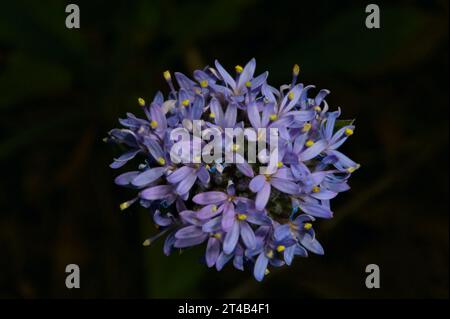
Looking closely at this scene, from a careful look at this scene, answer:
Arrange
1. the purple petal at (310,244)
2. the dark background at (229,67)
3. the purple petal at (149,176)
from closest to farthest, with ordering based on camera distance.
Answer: the purple petal at (149,176) → the purple petal at (310,244) → the dark background at (229,67)

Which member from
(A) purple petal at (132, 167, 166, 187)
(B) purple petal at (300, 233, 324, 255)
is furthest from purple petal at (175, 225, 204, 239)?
(B) purple petal at (300, 233, 324, 255)

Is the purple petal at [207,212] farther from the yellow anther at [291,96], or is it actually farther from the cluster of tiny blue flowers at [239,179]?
the yellow anther at [291,96]

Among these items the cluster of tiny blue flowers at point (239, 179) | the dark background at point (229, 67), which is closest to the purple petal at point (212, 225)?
the cluster of tiny blue flowers at point (239, 179)

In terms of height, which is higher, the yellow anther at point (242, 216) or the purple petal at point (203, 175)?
the purple petal at point (203, 175)

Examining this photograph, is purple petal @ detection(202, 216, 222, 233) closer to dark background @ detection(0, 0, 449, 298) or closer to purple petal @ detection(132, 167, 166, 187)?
purple petal @ detection(132, 167, 166, 187)

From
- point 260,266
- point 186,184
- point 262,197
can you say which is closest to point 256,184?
point 262,197

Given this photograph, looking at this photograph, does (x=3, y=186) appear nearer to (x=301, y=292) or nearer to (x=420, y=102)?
(x=301, y=292)
